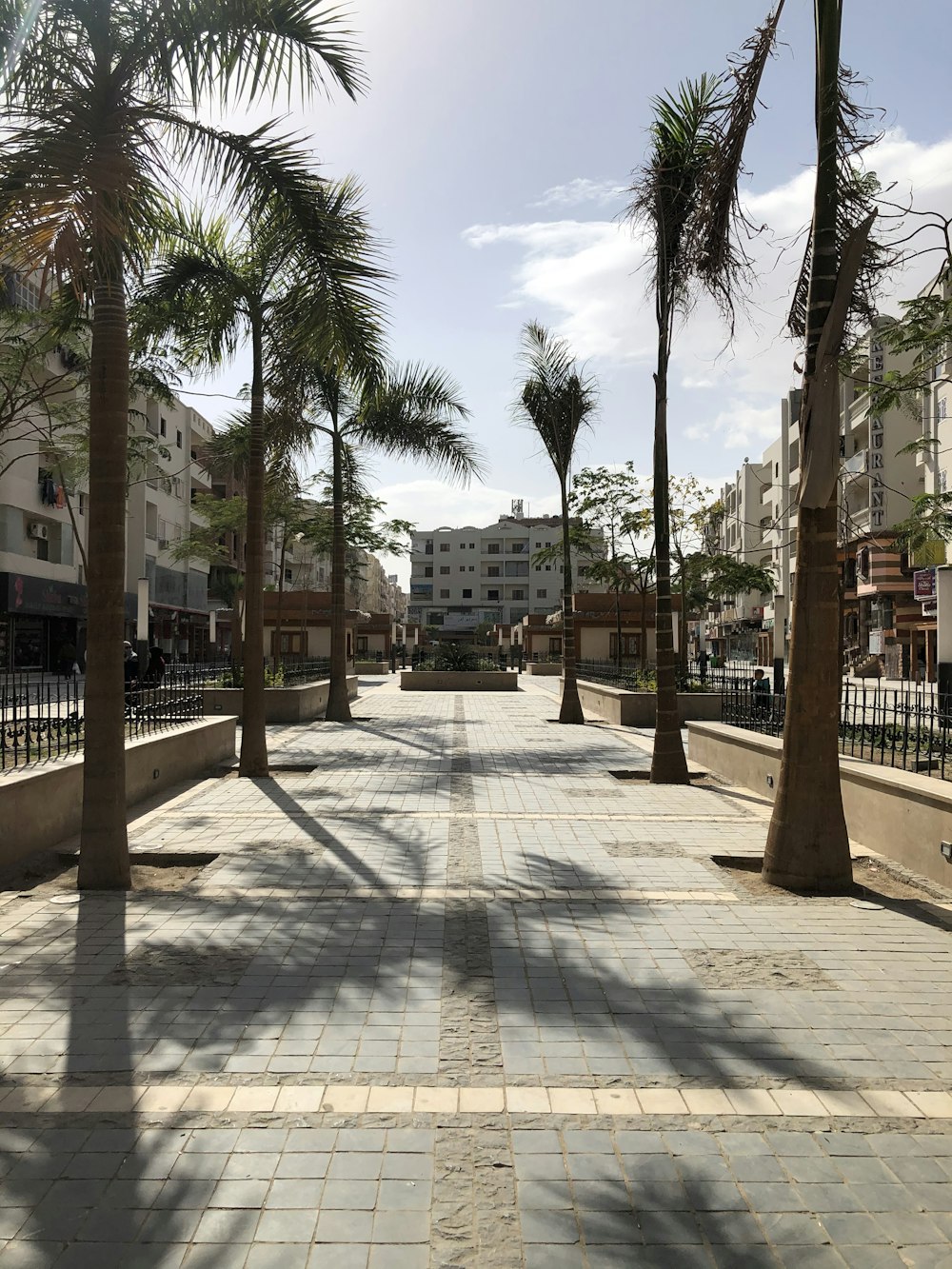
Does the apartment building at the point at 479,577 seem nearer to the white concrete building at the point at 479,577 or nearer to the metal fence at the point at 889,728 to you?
the white concrete building at the point at 479,577

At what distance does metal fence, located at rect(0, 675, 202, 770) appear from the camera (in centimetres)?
870

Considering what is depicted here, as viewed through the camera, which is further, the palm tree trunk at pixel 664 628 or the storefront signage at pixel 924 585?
the storefront signage at pixel 924 585

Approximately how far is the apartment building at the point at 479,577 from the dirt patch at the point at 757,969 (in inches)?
3770

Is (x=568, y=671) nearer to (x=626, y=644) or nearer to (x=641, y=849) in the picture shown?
(x=641, y=849)

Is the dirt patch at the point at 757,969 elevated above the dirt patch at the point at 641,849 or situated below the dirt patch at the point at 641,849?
below

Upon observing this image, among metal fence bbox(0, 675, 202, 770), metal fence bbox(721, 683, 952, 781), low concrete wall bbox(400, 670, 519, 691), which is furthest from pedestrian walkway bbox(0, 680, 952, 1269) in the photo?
low concrete wall bbox(400, 670, 519, 691)

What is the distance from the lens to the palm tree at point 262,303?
24.5ft

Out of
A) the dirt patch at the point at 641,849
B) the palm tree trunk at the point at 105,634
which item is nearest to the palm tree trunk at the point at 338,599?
the dirt patch at the point at 641,849

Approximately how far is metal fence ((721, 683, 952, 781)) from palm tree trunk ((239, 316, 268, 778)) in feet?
20.9

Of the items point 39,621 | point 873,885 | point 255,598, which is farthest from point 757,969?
point 39,621

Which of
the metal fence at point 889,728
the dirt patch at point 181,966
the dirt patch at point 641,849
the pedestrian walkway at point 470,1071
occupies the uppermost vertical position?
the metal fence at point 889,728

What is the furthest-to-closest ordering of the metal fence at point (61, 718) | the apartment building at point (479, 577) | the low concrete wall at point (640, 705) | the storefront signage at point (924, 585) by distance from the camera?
1. the apartment building at point (479, 577)
2. the storefront signage at point (924, 585)
3. the low concrete wall at point (640, 705)
4. the metal fence at point (61, 718)

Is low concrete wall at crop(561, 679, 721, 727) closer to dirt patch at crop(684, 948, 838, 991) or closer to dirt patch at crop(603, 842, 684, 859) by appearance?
dirt patch at crop(603, 842, 684, 859)

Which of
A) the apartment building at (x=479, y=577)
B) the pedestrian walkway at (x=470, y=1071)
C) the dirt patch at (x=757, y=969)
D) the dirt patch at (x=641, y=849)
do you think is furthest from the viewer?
the apartment building at (x=479, y=577)
